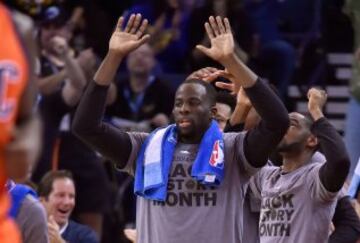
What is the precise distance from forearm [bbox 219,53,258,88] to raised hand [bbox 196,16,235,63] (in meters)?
0.02

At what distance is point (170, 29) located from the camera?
11570 mm

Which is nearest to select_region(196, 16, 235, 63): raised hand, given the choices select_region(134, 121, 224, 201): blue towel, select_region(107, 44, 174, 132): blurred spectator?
select_region(134, 121, 224, 201): blue towel

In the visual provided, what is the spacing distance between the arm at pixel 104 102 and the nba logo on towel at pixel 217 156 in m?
0.41

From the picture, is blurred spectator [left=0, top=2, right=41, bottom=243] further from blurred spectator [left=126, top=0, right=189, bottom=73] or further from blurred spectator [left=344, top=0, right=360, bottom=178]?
blurred spectator [left=126, top=0, right=189, bottom=73]

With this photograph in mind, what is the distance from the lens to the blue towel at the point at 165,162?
580 centimetres

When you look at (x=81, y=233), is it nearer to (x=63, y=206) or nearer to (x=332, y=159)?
(x=63, y=206)

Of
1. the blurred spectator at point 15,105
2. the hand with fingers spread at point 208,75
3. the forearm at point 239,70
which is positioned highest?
the blurred spectator at point 15,105

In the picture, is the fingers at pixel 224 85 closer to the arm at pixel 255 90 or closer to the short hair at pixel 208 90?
the short hair at pixel 208 90

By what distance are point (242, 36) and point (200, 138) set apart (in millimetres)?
5700

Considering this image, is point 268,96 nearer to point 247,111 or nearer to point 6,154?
A: point 247,111

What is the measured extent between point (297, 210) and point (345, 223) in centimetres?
34

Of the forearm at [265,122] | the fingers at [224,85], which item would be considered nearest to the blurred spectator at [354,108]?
the fingers at [224,85]

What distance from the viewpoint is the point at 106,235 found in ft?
35.2

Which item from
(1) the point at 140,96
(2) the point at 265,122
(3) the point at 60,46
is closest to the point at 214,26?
(2) the point at 265,122
